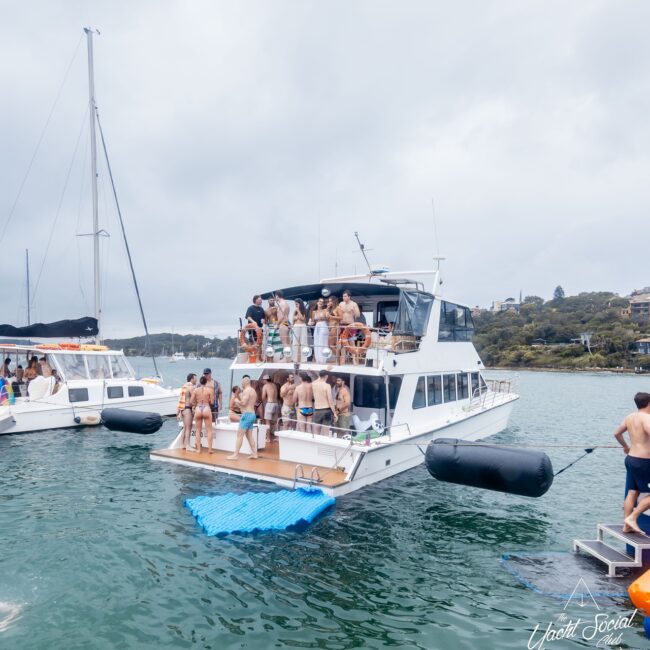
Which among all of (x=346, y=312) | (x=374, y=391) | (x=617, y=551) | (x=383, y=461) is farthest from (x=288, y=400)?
(x=617, y=551)

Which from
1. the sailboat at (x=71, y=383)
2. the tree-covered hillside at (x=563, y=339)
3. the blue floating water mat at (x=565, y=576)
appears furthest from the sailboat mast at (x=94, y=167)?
the tree-covered hillside at (x=563, y=339)

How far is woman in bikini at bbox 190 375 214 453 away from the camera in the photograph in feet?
37.5

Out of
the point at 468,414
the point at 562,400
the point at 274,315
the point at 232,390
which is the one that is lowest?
the point at 562,400

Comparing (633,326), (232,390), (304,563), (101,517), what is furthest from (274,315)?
(633,326)

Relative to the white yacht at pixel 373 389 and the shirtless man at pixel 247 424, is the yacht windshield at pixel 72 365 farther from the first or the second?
the shirtless man at pixel 247 424

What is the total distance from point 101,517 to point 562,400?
3734 centimetres

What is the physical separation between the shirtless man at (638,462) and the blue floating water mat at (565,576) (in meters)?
0.69

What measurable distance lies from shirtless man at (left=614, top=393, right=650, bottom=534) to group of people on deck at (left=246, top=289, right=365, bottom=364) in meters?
5.72

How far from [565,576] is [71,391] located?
17.8m

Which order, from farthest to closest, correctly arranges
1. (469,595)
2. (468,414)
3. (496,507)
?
(468,414) → (496,507) → (469,595)

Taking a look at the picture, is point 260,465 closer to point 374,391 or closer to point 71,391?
point 374,391

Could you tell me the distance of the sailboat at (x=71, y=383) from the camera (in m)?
18.0

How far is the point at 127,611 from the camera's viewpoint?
5832 mm

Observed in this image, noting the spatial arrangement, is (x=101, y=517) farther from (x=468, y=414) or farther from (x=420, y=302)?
(x=468, y=414)
